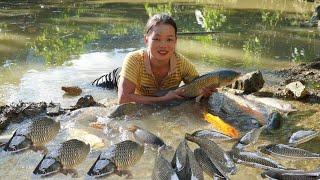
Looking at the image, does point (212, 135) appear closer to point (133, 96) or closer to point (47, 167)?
point (133, 96)

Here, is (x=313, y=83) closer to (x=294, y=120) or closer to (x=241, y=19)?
(x=294, y=120)

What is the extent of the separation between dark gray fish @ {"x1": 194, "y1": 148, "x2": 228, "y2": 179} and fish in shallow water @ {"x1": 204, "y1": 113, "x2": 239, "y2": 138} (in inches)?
33.3

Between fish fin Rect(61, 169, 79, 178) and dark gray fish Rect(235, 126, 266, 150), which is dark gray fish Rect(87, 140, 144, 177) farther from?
dark gray fish Rect(235, 126, 266, 150)

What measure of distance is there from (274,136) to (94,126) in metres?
1.83

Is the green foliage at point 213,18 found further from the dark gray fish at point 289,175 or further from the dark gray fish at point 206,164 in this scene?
the dark gray fish at point 289,175

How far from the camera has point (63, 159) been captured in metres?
3.71

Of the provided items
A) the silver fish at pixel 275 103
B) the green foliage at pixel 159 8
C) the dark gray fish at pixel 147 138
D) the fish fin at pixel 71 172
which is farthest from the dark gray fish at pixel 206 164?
the green foliage at pixel 159 8

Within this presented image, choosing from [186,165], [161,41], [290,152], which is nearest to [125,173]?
[186,165]

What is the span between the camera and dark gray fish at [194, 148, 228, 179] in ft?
11.9

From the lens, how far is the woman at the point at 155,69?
5379 millimetres

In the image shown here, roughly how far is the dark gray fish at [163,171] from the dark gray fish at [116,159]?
9.2 inches

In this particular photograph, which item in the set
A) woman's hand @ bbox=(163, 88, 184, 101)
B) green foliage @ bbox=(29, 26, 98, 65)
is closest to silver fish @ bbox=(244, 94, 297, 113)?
woman's hand @ bbox=(163, 88, 184, 101)

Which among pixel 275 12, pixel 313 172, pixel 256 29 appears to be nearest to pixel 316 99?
pixel 313 172

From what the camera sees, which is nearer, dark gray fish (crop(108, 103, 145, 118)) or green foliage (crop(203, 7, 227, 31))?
dark gray fish (crop(108, 103, 145, 118))
